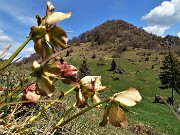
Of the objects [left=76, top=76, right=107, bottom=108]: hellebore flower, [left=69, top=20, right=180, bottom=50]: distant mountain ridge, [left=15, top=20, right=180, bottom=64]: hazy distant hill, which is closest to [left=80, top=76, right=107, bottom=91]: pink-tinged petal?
[left=76, top=76, right=107, bottom=108]: hellebore flower

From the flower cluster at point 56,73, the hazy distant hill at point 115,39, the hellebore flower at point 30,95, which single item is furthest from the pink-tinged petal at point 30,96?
the hazy distant hill at point 115,39

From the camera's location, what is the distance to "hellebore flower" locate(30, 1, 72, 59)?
73 centimetres

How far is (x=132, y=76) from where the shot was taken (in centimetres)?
4028

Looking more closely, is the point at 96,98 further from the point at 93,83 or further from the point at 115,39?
the point at 115,39

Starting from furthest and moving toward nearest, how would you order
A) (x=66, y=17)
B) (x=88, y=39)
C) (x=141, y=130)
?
(x=88, y=39) → (x=141, y=130) → (x=66, y=17)

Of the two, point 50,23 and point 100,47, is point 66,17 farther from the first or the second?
point 100,47

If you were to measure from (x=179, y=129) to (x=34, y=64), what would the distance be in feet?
53.7

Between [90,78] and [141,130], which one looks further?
[141,130]

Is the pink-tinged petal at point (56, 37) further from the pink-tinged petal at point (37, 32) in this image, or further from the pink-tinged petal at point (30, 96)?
the pink-tinged petal at point (30, 96)

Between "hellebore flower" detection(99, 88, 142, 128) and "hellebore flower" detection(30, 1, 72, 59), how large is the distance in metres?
0.18

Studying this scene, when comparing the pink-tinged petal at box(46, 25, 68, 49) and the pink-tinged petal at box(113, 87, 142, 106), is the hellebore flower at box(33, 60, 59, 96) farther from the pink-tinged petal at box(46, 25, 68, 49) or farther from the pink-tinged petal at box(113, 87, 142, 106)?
the pink-tinged petal at box(113, 87, 142, 106)

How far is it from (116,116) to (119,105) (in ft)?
0.10

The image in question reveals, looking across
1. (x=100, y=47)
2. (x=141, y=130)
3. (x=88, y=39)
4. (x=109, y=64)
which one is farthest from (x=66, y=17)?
(x=88, y=39)

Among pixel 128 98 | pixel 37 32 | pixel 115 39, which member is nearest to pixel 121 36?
pixel 115 39
